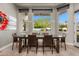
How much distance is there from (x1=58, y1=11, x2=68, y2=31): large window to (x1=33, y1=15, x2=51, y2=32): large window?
784 millimetres

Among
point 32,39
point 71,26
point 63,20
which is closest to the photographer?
point 32,39

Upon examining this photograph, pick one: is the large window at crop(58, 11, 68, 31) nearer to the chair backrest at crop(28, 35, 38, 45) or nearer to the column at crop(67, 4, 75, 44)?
the column at crop(67, 4, 75, 44)

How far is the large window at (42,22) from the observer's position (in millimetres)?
8681

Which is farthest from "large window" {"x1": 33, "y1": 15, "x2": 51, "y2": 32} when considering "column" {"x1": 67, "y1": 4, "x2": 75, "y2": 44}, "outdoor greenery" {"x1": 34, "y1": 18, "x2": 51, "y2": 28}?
"column" {"x1": 67, "y1": 4, "x2": 75, "y2": 44}

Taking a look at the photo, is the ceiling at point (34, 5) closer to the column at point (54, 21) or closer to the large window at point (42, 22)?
the column at point (54, 21)

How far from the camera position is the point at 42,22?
862 centimetres

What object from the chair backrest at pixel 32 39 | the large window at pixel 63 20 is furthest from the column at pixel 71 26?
the chair backrest at pixel 32 39

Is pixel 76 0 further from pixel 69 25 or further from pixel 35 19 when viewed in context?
pixel 35 19

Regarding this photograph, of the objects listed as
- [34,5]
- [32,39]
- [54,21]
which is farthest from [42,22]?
[32,39]

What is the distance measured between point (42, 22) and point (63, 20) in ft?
4.52

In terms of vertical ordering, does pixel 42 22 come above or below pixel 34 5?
below

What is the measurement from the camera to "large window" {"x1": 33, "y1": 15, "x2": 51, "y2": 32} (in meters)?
8.68

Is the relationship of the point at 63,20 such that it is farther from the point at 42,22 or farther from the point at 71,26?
the point at 42,22

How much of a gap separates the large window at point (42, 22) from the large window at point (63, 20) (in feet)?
2.57
